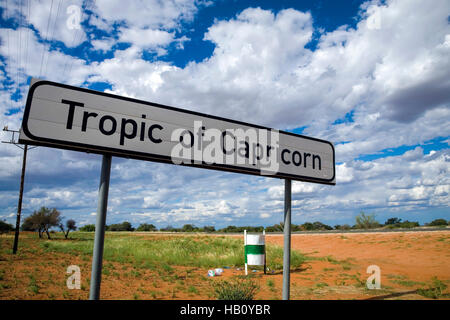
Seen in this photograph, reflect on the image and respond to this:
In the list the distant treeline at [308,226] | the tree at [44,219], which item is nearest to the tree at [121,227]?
the distant treeline at [308,226]

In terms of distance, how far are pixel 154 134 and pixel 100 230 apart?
3.74 ft

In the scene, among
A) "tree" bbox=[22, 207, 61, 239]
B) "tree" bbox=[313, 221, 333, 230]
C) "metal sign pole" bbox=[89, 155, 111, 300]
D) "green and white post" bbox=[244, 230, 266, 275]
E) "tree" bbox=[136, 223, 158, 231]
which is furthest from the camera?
"tree" bbox=[136, 223, 158, 231]

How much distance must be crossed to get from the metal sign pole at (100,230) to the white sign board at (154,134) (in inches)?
8.5

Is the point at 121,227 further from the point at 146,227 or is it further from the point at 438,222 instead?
the point at 438,222

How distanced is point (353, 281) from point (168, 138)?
8.90 meters

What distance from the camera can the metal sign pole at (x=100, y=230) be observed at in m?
2.58

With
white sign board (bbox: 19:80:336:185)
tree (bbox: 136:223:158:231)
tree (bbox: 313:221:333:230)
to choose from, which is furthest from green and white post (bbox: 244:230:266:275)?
tree (bbox: 136:223:158:231)

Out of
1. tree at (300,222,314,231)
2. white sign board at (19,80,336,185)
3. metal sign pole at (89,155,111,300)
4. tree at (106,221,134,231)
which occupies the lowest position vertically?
tree at (106,221,134,231)

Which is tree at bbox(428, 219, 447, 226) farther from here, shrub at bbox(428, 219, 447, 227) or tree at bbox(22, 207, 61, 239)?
tree at bbox(22, 207, 61, 239)

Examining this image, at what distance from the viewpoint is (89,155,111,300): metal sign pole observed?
258 centimetres

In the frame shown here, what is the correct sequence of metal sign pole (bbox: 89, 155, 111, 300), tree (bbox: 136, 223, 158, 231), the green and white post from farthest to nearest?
tree (bbox: 136, 223, 158, 231), the green and white post, metal sign pole (bbox: 89, 155, 111, 300)

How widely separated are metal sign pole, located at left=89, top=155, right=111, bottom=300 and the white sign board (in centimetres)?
22

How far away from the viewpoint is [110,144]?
2.82 meters

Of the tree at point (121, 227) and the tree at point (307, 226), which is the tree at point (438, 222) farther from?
the tree at point (121, 227)
